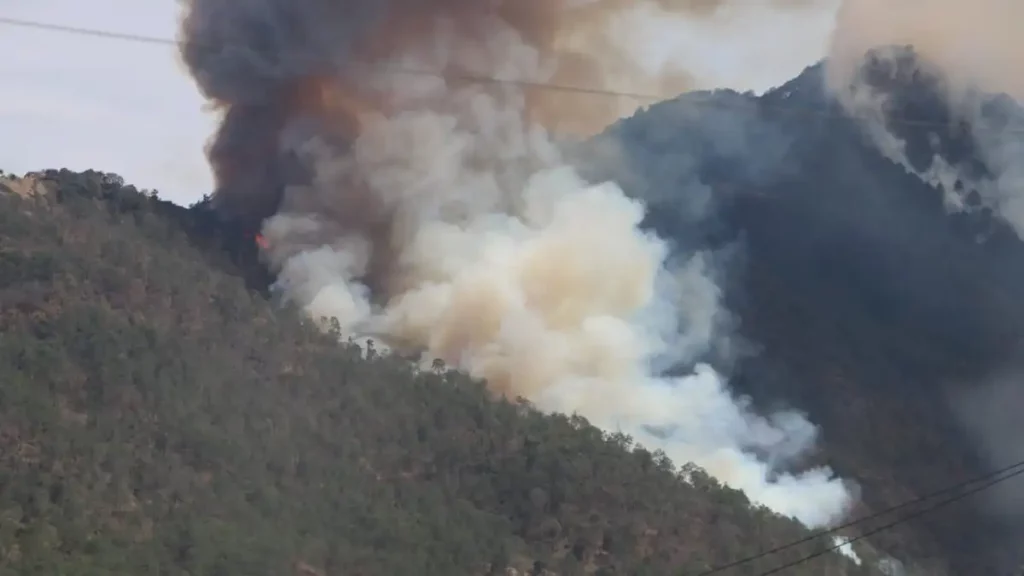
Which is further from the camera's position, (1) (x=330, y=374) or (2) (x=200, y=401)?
(1) (x=330, y=374)

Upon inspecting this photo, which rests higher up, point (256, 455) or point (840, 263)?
point (840, 263)

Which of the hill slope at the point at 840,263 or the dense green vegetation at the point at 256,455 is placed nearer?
the dense green vegetation at the point at 256,455

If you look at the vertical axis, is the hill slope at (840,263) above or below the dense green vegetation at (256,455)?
above

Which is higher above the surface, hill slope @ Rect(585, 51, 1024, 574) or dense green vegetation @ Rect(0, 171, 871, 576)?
hill slope @ Rect(585, 51, 1024, 574)

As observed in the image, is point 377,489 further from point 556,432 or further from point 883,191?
point 883,191

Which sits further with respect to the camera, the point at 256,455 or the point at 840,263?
the point at 840,263

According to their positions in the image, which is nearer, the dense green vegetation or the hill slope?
the dense green vegetation

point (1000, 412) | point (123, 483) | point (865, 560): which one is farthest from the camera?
point (1000, 412)

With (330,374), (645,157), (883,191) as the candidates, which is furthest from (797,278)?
(330,374)
